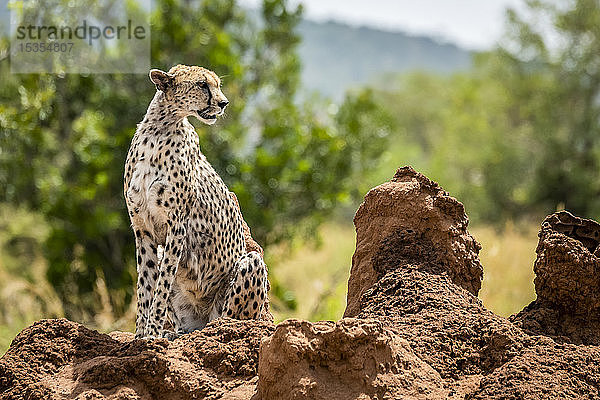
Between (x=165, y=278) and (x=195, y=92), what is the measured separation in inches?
36.1

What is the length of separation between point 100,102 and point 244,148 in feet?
6.05

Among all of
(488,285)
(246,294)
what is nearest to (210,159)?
(488,285)

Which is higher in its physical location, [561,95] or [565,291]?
[561,95]

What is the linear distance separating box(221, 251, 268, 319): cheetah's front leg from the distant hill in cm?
8444

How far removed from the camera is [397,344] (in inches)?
112

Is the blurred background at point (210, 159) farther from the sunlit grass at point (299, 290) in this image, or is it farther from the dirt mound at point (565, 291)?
the dirt mound at point (565, 291)

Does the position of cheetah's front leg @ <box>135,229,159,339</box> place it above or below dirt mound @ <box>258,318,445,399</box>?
above

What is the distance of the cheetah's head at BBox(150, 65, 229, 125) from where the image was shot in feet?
13.0

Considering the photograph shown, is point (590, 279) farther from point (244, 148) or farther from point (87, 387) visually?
point (244, 148)

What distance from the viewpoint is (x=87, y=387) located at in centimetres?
294

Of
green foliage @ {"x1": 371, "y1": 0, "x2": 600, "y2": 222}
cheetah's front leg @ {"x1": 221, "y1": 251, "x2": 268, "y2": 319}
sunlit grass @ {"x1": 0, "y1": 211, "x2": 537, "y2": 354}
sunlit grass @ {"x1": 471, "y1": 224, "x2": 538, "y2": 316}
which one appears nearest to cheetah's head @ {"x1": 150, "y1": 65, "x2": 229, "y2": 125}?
cheetah's front leg @ {"x1": 221, "y1": 251, "x2": 268, "y2": 319}

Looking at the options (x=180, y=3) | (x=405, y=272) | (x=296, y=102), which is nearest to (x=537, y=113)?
(x=296, y=102)

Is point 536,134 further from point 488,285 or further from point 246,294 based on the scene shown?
point 246,294

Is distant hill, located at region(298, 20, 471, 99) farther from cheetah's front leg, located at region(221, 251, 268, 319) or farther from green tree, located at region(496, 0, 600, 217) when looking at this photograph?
cheetah's front leg, located at region(221, 251, 268, 319)
